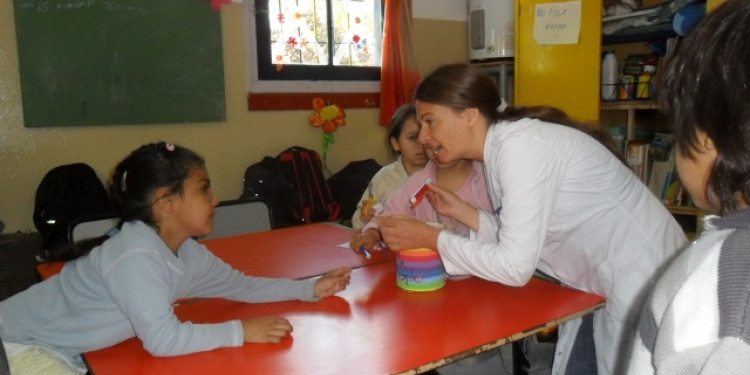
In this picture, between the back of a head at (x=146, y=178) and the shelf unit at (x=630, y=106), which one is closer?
the back of a head at (x=146, y=178)

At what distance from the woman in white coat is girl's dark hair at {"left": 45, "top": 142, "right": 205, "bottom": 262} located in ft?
1.68

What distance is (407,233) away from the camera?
1.51 m

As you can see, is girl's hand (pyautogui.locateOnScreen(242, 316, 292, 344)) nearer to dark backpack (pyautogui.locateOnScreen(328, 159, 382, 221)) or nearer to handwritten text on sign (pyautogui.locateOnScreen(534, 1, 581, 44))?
dark backpack (pyautogui.locateOnScreen(328, 159, 382, 221))

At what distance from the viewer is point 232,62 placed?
3.40 meters

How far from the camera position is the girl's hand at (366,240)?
192 cm

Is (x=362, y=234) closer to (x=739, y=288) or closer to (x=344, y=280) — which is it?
(x=344, y=280)

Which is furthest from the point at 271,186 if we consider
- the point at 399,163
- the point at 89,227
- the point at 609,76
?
the point at 609,76

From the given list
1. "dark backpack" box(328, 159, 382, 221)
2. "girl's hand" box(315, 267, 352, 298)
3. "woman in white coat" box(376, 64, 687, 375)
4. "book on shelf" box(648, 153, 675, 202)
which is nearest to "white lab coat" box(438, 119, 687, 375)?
"woman in white coat" box(376, 64, 687, 375)

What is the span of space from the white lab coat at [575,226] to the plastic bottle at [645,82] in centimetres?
175

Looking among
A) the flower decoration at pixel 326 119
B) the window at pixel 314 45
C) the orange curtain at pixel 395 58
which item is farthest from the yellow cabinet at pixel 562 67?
the flower decoration at pixel 326 119

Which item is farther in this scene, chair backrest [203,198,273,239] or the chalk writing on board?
the chalk writing on board

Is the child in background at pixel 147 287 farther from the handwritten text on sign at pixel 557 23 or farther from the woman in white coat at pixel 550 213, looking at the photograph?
the handwritten text on sign at pixel 557 23

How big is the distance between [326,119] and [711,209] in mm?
3141

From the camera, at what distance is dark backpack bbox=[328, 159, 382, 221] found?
3594mm
